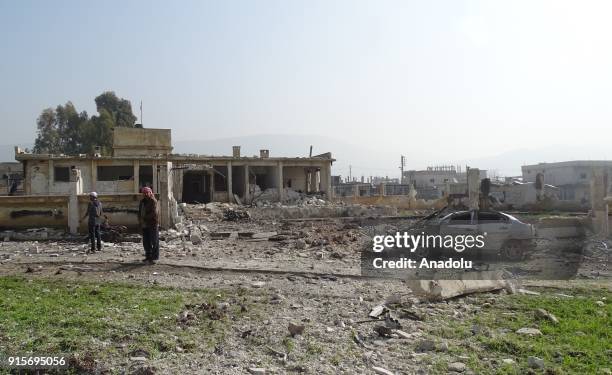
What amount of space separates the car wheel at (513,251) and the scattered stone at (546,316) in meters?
6.24

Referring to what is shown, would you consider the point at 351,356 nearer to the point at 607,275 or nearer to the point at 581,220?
the point at 607,275

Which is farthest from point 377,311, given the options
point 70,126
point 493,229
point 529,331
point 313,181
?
point 70,126

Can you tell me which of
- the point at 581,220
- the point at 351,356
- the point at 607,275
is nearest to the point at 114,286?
the point at 351,356

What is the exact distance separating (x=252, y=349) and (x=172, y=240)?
11.3 metres

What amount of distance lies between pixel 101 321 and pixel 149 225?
5.72 meters

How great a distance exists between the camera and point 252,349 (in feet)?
19.2

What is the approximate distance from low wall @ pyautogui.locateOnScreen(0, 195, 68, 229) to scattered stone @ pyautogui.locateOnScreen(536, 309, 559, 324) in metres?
15.7

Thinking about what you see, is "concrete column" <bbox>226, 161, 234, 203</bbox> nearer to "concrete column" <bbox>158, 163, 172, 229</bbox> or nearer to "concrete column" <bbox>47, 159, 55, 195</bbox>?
"concrete column" <bbox>47, 159, 55, 195</bbox>

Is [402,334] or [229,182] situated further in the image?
[229,182]

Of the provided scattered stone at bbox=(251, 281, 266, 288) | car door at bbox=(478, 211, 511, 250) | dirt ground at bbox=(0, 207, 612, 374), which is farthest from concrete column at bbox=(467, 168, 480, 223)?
scattered stone at bbox=(251, 281, 266, 288)

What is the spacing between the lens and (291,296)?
863 centimetres

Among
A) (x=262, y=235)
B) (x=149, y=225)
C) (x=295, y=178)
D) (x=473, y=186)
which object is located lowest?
(x=262, y=235)

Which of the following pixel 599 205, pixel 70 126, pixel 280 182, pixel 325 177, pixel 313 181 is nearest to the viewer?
pixel 599 205

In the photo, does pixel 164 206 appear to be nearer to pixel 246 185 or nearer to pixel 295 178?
pixel 246 185
